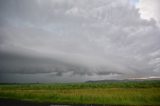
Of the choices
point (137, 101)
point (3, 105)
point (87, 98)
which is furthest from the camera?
point (87, 98)

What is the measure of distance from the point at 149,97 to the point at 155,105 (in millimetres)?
3305

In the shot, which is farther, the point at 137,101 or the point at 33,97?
the point at 33,97

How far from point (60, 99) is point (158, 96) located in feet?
37.8

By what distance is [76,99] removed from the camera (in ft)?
94.1

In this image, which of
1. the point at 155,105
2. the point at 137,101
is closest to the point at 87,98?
the point at 137,101

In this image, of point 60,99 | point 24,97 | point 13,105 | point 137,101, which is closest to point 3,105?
point 13,105

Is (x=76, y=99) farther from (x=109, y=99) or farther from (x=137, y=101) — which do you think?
(x=137, y=101)

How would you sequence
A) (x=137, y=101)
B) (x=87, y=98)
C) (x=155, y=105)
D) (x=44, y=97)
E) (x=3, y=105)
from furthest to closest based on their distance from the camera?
1. (x=44, y=97)
2. (x=87, y=98)
3. (x=137, y=101)
4. (x=155, y=105)
5. (x=3, y=105)

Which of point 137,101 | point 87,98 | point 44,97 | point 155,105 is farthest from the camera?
point 44,97

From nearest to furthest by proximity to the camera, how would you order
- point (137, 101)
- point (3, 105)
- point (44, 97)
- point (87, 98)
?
1. point (3, 105)
2. point (137, 101)
3. point (87, 98)
4. point (44, 97)

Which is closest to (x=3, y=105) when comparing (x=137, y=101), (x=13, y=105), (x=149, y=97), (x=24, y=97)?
(x=13, y=105)

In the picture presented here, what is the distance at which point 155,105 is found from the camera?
24.1m

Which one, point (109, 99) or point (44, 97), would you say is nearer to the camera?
point (109, 99)

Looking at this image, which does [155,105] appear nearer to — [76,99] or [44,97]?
[76,99]
